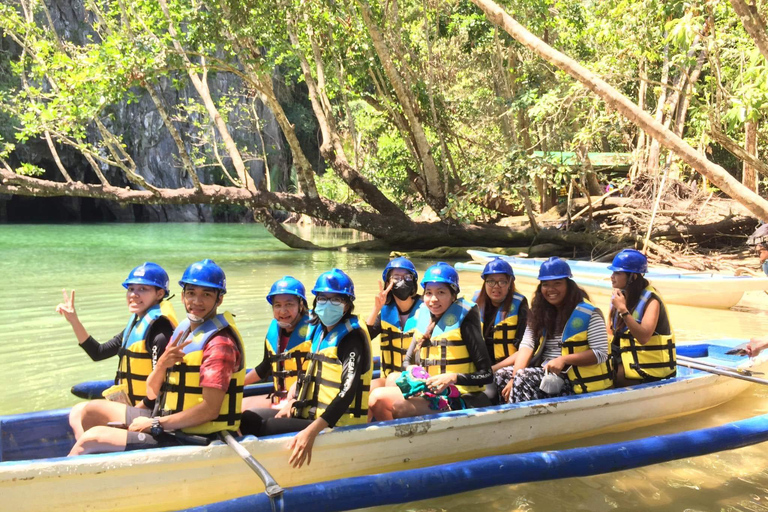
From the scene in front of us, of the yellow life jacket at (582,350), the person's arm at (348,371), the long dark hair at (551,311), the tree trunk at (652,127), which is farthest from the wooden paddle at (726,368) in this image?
the person's arm at (348,371)

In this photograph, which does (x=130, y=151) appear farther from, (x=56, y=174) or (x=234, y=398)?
(x=234, y=398)

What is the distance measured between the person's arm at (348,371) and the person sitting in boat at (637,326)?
72.6 inches

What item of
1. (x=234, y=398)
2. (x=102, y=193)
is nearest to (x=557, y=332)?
(x=234, y=398)

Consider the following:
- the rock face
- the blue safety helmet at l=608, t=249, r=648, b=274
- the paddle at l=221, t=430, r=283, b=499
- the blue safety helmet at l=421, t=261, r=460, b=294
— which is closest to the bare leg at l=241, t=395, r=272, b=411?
the paddle at l=221, t=430, r=283, b=499

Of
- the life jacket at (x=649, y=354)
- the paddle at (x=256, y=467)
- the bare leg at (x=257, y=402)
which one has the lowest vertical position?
the bare leg at (x=257, y=402)

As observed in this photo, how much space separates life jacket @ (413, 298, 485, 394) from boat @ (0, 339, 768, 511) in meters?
0.28

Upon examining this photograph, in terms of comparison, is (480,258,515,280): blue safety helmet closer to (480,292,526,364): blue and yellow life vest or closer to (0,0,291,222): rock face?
(480,292,526,364): blue and yellow life vest

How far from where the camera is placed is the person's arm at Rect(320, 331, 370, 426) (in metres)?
3.32

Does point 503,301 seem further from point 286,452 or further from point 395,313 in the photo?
point 286,452

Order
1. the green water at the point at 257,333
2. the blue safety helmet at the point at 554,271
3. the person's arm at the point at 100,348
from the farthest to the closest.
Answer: the blue safety helmet at the point at 554,271
the person's arm at the point at 100,348
the green water at the point at 257,333

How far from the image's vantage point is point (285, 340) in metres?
4.17

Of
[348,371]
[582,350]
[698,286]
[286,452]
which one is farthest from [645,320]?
[698,286]

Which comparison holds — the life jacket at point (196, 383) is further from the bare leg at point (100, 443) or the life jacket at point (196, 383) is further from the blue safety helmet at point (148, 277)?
the blue safety helmet at point (148, 277)

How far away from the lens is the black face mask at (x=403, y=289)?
438 centimetres
